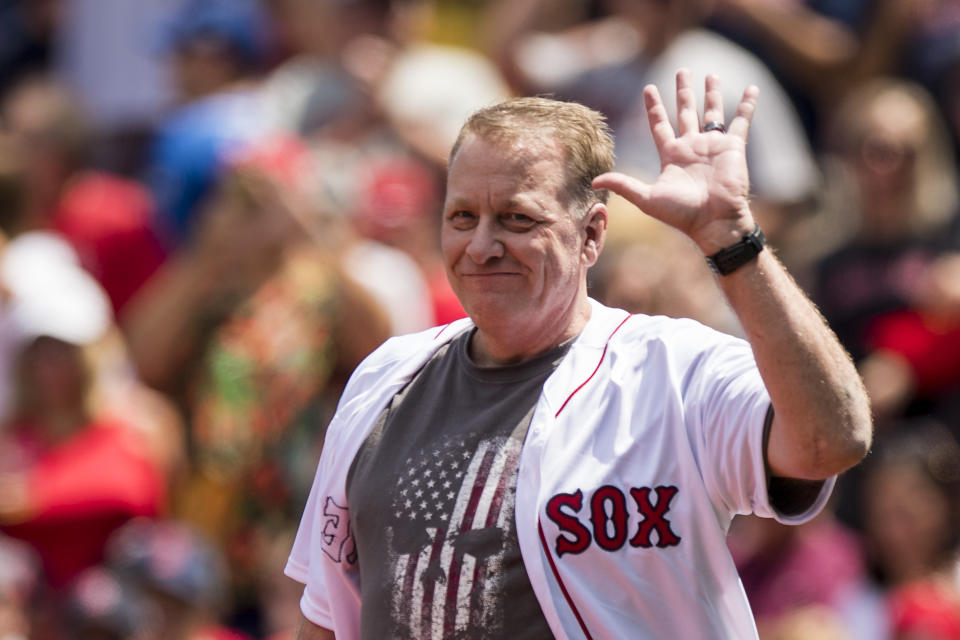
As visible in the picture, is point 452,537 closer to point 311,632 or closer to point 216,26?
point 311,632

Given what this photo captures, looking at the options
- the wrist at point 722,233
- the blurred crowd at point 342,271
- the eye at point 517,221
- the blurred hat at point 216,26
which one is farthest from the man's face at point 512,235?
the blurred hat at point 216,26

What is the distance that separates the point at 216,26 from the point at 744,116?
502cm

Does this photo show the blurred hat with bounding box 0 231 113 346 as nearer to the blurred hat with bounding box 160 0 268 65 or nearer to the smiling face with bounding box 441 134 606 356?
the blurred hat with bounding box 160 0 268 65

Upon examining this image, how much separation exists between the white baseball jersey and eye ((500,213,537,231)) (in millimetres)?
327

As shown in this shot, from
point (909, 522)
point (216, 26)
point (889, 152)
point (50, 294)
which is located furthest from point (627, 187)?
point (216, 26)

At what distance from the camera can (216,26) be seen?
7566 mm

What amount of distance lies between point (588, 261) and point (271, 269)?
308cm

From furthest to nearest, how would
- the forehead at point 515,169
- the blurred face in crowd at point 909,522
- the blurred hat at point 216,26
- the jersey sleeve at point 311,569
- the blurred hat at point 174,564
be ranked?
the blurred hat at point 216,26
the blurred face in crowd at point 909,522
the blurred hat at point 174,564
the jersey sleeve at point 311,569
the forehead at point 515,169

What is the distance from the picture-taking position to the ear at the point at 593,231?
10.3 feet

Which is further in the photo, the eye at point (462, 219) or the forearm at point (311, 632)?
the forearm at point (311, 632)

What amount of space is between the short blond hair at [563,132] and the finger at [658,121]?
0.16 metres

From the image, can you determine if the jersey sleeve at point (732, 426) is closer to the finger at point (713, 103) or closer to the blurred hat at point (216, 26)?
the finger at point (713, 103)

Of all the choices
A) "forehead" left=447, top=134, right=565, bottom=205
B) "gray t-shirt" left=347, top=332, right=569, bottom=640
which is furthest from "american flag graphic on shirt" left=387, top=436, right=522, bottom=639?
"forehead" left=447, top=134, right=565, bottom=205

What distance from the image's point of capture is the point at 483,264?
3082mm
